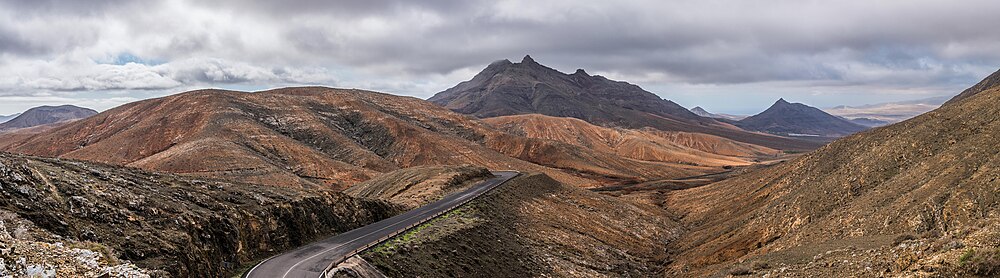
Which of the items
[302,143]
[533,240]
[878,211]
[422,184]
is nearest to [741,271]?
[878,211]

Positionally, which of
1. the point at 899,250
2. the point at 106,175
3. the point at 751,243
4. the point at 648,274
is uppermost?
the point at 106,175

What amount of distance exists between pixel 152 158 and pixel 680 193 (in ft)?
318

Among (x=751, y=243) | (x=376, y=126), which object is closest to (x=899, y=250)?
(x=751, y=243)

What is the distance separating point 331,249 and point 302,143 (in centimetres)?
9575

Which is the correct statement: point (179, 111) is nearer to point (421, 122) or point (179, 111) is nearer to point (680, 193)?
point (421, 122)

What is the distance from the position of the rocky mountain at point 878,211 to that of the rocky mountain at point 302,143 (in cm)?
6342

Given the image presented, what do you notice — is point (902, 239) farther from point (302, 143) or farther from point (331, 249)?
point (302, 143)

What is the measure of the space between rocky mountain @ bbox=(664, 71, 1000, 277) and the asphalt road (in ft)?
70.3

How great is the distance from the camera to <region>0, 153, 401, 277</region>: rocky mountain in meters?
16.1

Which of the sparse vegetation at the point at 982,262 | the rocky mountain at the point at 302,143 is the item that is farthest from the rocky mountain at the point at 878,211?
the rocky mountain at the point at 302,143

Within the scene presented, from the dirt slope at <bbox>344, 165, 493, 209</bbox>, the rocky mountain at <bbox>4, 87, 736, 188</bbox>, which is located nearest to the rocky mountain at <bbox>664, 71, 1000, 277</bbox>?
the dirt slope at <bbox>344, 165, 493, 209</bbox>

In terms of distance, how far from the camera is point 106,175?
84.8 ft

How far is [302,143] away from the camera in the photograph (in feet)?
387

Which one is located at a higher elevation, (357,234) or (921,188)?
(921,188)
